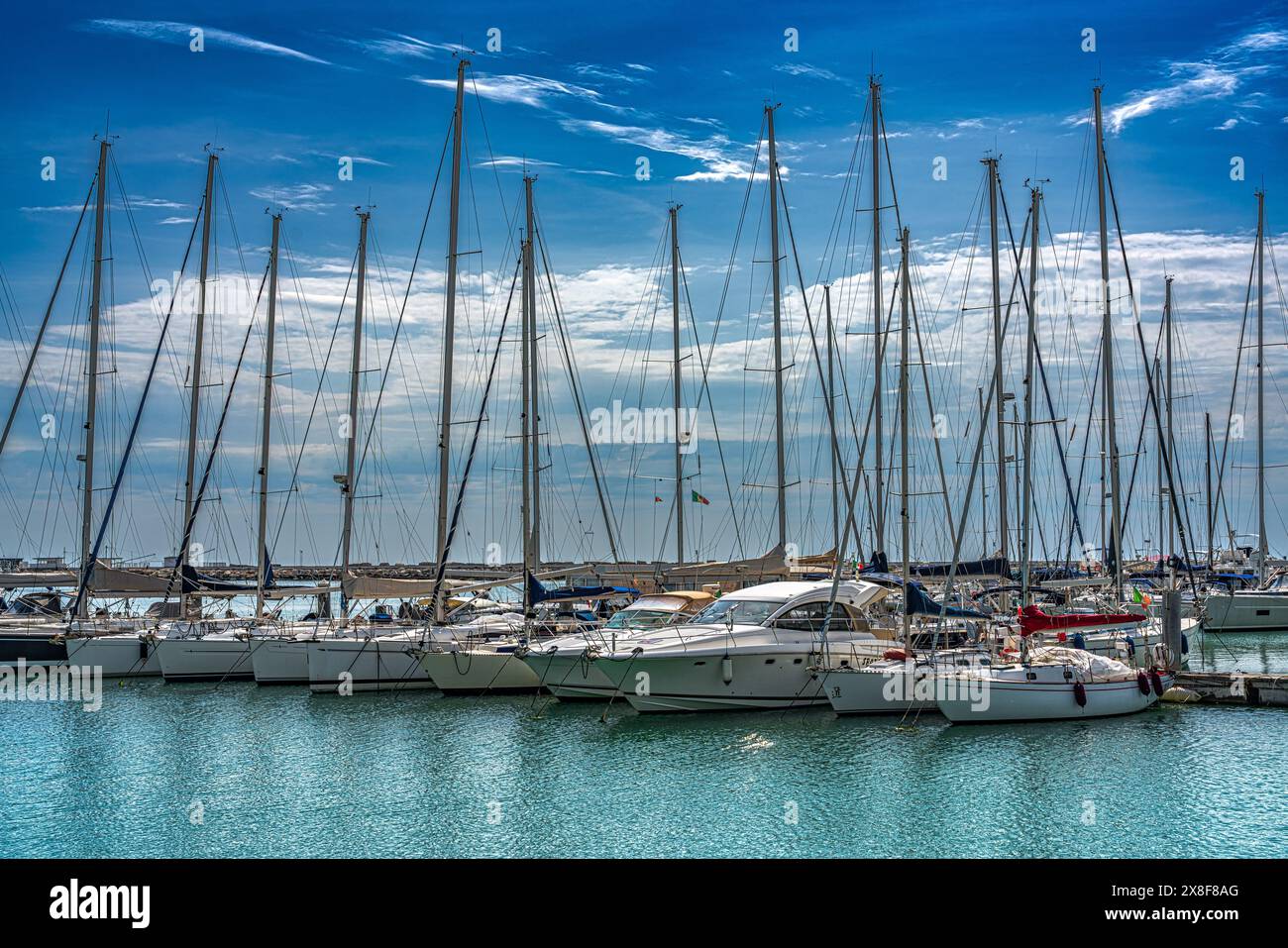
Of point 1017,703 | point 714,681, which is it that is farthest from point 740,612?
point 1017,703

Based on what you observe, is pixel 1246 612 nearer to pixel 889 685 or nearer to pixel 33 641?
pixel 889 685

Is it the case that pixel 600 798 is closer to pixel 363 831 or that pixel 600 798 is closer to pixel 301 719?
pixel 363 831

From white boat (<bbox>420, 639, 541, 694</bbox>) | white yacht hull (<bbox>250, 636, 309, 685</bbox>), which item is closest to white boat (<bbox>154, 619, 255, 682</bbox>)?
white yacht hull (<bbox>250, 636, 309, 685</bbox>)

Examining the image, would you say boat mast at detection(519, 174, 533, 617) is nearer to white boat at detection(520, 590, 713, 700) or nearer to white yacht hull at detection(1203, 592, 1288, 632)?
white boat at detection(520, 590, 713, 700)

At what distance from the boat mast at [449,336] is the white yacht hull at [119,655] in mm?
13280

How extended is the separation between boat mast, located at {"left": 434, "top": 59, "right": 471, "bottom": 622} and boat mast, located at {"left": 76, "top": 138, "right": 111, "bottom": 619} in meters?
17.5

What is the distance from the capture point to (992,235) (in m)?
38.6

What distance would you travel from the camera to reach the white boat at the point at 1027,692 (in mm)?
29531

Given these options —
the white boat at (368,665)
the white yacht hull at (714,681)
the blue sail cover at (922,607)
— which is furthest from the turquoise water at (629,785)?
the white boat at (368,665)

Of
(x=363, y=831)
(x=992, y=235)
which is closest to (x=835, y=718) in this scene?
(x=363, y=831)

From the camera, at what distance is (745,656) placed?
31.9 m

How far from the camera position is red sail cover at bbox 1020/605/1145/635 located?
32.4 m

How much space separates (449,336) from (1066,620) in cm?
2410

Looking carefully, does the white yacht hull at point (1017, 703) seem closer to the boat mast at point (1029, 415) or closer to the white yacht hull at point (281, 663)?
the boat mast at point (1029, 415)
